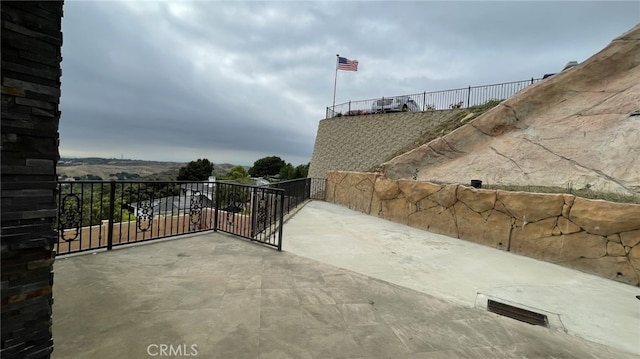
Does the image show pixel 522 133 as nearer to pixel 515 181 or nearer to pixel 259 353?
pixel 515 181

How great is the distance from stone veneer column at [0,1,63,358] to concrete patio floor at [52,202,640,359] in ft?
3.05

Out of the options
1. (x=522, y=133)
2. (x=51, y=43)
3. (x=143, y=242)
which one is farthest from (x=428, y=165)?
(x=51, y=43)

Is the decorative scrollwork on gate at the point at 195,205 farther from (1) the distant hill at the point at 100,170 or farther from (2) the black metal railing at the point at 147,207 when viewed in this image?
(1) the distant hill at the point at 100,170

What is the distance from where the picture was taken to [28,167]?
1.22m

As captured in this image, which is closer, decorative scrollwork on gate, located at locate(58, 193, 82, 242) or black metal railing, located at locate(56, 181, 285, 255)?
decorative scrollwork on gate, located at locate(58, 193, 82, 242)

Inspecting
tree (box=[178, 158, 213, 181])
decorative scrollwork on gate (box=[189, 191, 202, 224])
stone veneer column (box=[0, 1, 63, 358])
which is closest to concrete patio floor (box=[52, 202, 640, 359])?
stone veneer column (box=[0, 1, 63, 358])

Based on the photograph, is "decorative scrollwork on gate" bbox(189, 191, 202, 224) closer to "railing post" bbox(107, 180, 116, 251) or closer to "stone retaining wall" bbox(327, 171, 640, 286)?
"railing post" bbox(107, 180, 116, 251)

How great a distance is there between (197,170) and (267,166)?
11.4m

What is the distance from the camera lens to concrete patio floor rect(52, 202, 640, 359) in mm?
2111

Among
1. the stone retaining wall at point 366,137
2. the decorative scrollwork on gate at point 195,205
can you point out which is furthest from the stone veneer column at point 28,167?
the stone retaining wall at point 366,137

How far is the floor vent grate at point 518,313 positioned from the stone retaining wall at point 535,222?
2.56 meters

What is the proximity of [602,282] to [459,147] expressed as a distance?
5362 millimetres

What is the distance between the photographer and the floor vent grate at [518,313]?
2.83 meters

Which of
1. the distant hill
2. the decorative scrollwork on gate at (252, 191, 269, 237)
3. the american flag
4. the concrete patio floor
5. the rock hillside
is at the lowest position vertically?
the concrete patio floor
